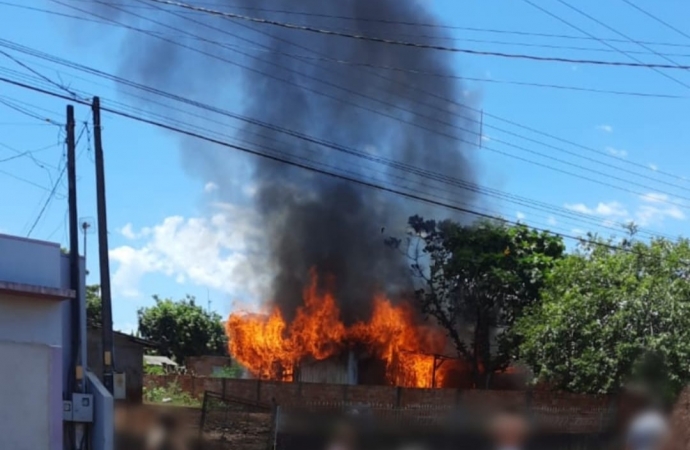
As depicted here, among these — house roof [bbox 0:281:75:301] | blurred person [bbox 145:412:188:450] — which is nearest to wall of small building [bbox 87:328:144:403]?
blurred person [bbox 145:412:188:450]

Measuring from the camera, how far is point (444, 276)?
2958 centimetres

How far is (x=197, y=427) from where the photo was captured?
16.1 meters

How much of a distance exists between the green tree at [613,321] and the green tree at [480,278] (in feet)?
12.1

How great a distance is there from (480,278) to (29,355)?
1841cm

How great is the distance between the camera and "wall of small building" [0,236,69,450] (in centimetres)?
1224

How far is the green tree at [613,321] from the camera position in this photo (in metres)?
20.5

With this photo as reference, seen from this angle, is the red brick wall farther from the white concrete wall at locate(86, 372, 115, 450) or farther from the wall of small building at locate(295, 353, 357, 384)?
the wall of small building at locate(295, 353, 357, 384)

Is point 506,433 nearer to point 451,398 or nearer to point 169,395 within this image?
point 451,398

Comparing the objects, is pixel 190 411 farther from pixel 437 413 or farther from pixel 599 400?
pixel 599 400

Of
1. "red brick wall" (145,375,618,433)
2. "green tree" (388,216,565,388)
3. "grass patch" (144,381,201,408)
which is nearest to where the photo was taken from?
"red brick wall" (145,375,618,433)

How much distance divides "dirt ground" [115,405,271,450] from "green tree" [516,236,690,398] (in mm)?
8432

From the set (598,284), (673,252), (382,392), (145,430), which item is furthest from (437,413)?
(673,252)

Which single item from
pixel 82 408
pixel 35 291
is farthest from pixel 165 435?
pixel 35 291

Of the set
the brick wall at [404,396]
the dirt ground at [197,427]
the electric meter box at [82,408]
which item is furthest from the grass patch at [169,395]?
the electric meter box at [82,408]
